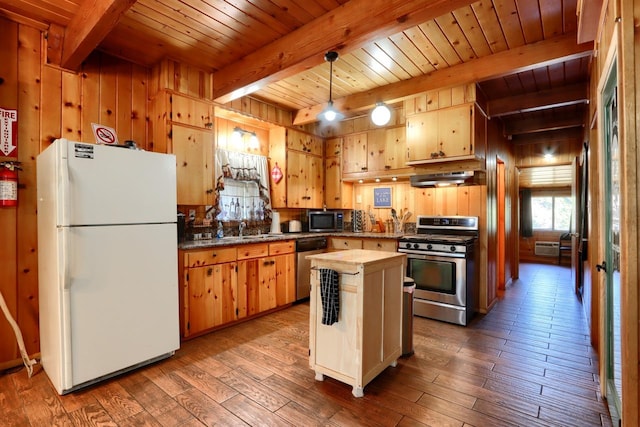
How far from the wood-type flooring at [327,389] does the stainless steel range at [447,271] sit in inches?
14.9

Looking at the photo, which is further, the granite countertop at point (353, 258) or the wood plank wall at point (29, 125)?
the wood plank wall at point (29, 125)

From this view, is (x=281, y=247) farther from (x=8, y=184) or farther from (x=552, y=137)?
(x=552, y=137)

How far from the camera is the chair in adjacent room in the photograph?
7.33m

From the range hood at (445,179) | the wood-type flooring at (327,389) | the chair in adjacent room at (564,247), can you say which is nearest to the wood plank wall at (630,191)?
the wood-type flooring at (327,389)

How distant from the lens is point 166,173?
2.60m

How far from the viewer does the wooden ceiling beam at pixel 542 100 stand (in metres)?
3.66

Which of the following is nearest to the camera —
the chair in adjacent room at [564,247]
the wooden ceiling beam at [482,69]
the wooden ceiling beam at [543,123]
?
the wooden ceiling beam at [482,69]

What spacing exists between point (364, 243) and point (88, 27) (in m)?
3.45

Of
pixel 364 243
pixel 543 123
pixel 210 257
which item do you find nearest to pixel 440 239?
pixel 364 243

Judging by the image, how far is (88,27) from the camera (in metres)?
2.22

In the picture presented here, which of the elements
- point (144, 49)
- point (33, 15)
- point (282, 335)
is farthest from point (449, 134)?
point (33, 15)

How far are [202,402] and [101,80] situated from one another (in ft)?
9.47

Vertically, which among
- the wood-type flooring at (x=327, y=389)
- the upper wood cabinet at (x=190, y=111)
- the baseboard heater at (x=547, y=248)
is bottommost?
the wood-type flooring at (x=327, y=389)

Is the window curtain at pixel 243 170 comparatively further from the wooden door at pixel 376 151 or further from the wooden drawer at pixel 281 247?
the wooden door at pixel 376 151
